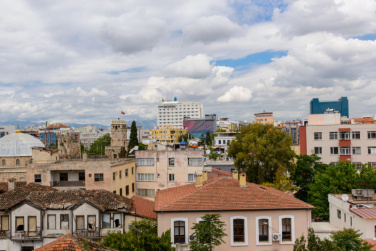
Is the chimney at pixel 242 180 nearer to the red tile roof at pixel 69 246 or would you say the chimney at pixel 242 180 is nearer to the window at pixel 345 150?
the red tile roof at pixel 69 246

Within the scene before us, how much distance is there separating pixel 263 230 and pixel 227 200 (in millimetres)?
3446

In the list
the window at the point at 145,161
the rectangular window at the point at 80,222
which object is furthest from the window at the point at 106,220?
the window at the point at 145,161

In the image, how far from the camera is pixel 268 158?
44094 mm

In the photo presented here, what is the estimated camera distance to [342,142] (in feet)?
176

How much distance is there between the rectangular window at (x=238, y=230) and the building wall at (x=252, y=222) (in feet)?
1.45

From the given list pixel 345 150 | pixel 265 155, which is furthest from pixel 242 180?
pixel 345 150

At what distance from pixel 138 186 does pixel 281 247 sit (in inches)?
1072

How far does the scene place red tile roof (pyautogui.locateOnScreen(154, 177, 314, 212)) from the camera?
25.2 meters

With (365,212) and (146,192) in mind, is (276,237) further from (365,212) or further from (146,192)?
(146,192)

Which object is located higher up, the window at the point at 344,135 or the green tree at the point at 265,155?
the window at the point at 344,135

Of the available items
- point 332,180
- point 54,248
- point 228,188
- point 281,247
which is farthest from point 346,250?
point 332,180

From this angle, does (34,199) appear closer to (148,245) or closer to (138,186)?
(148,245)

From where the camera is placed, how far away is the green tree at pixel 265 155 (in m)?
44.4

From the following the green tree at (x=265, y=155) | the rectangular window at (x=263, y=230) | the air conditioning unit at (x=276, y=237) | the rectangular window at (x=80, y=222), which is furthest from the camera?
the green tree at (x=265, y=155)
